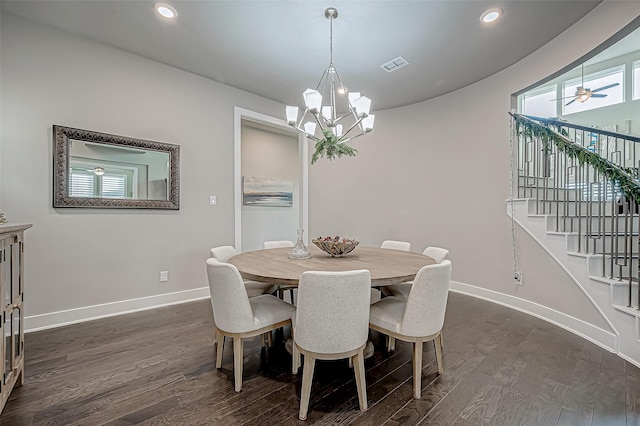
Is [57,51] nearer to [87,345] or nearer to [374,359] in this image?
[87,345]

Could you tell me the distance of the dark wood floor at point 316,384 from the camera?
151 centimetres

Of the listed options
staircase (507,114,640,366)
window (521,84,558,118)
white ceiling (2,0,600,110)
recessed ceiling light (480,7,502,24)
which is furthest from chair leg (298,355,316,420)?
window (521,84,558,118)

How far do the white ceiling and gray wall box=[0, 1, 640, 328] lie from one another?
0.23 meters

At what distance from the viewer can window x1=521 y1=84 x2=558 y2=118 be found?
5.25 meters

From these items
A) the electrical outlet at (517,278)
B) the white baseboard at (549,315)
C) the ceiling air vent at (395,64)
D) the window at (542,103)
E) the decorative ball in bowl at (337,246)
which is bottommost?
the white baseboard at (549,315)

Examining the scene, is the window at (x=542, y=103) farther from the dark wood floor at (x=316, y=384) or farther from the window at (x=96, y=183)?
the window at (x=96, y=183)

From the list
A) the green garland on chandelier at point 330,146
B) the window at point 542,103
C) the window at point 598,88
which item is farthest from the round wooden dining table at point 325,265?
the window at point 542,103

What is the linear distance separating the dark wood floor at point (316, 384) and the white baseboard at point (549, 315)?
146mm

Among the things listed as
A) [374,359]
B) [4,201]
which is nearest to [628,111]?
[374,359]

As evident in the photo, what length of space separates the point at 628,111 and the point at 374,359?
5.87 m

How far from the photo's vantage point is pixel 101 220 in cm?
288

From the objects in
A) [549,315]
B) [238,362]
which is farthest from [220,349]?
[549,315]

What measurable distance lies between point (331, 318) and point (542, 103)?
630cm

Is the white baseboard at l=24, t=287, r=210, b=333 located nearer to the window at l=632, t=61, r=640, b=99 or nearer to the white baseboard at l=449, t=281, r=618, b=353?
the white baseboard at l=449, t=281, r=618, b=353
